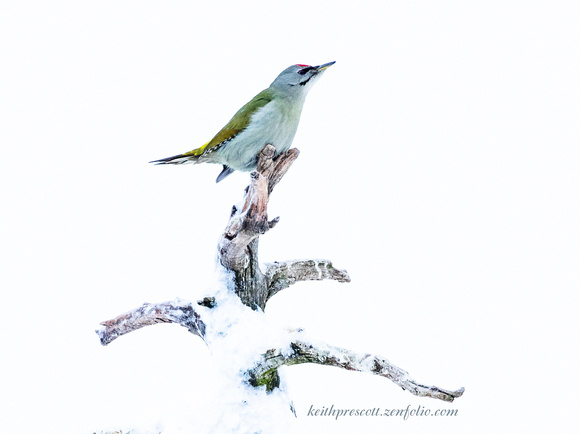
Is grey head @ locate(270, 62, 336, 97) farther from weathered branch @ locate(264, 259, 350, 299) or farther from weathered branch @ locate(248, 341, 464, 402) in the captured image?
weathered branch @ locate(248, 341, 464, 402)

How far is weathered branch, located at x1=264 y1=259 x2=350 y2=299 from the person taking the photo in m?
4.44

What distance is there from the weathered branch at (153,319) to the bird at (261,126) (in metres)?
1.39

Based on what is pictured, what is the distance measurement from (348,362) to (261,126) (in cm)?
214

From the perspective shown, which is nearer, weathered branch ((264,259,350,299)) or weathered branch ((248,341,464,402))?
weathered branch ((248,341,464,402))

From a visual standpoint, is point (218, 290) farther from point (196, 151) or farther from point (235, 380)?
point (196, 151)

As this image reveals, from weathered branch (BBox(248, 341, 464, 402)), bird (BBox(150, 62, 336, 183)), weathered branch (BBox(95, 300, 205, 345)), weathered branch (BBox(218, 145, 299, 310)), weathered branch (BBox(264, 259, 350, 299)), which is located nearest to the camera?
weathered branch (BBox(248, 341, 464, 402))

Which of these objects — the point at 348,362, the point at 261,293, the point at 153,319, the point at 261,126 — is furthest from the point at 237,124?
the point at 348,362

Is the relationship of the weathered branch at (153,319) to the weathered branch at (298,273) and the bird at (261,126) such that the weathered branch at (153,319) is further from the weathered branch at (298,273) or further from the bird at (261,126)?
the bird at (261,126)

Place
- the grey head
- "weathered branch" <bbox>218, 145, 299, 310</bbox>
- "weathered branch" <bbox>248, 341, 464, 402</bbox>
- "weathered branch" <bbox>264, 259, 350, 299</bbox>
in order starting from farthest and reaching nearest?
the grey head
"weathered branch" <bbox>264, 259, 350, 299</bbox>
"weathered branch" <bbox>218, 145, 299, 310</bbox>
"weathered branch" <bbox>248, 341, 464, 402</bbox>

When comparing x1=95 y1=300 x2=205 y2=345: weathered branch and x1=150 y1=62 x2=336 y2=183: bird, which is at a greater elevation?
x1=150 y1=62 x2=336 y2=183: bird

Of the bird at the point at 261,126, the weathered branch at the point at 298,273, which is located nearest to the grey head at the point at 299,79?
the bird at the point at 261,126

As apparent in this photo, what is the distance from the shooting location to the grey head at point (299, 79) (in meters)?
4.89

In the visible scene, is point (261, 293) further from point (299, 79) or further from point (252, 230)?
point (299, 79)

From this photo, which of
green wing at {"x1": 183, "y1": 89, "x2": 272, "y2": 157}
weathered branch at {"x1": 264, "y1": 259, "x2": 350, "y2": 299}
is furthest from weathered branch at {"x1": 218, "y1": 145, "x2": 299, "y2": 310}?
green wing at {"x1": 183, "y1": 89, "x2": 272, "y2": 157}
